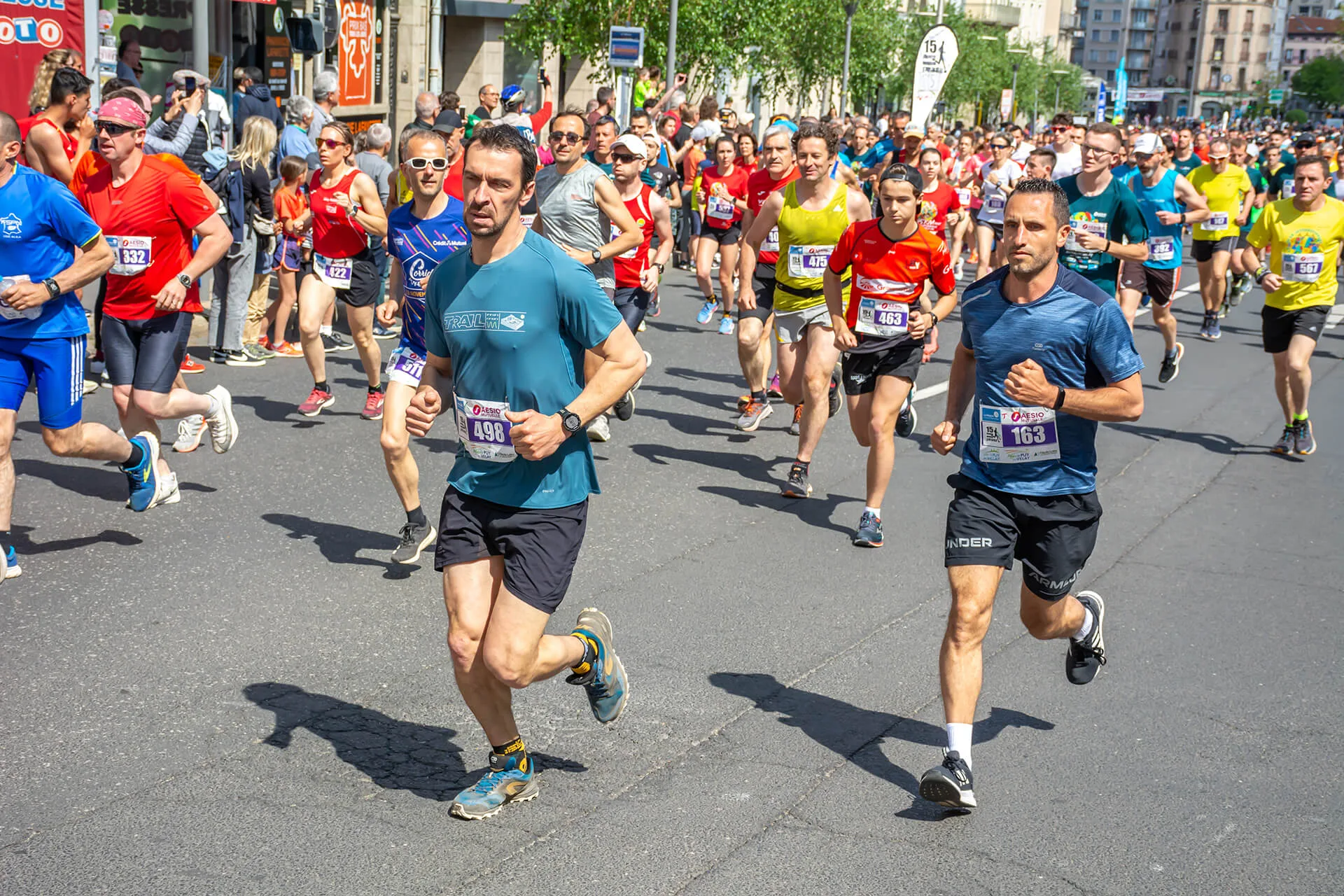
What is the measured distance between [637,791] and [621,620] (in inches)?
64.4

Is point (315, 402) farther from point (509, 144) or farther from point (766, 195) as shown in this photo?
point (509, 144)

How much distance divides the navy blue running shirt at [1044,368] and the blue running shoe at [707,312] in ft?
32.2

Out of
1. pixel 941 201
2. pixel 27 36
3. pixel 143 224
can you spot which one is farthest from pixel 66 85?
pixel 941 201

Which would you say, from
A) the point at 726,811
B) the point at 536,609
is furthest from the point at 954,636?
the point at 536,609

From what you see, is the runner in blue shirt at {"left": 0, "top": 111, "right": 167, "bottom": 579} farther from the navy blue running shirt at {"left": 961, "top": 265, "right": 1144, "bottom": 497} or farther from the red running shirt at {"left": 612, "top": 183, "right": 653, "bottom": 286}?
the red running shirt at {"left": 612, "top": 183, "right": 653, "bottom": 286}

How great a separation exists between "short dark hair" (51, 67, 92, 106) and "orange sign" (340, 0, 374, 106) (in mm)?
18646

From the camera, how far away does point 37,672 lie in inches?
207

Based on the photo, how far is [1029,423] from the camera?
15.8 ft

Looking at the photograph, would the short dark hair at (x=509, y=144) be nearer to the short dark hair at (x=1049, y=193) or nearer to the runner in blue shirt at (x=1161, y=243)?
the short dark hair at (x=1049, y=193)

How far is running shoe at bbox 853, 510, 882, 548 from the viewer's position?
7.47 metres

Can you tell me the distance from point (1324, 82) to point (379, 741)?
590ft

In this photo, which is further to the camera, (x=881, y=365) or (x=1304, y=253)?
(x=1304, y=253)

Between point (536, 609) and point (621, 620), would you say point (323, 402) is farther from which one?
point (536, 609)

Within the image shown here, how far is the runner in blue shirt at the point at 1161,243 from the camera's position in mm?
12430
